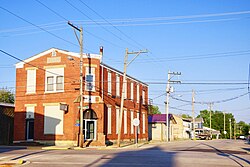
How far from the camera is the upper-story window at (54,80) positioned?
128 feet

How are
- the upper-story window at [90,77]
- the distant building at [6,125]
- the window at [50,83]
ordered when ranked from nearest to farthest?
1. the upper-story window at [90,77]
2. the window at [50,83]
3. the distant building at [6,125]

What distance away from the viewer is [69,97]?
126 feet

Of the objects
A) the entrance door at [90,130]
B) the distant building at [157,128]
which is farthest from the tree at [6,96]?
the entrance door at [90,130]

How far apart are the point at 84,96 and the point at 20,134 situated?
8711 millimetres

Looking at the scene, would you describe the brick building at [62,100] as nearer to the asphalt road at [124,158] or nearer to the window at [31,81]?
the window at [31,81]

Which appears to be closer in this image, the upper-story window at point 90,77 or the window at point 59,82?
the upper-story window at point 90,77

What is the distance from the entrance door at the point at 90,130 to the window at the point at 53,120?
8.79 feet

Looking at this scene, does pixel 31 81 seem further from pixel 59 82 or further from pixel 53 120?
pixel 53 120

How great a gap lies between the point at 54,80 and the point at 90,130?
21.9 ft

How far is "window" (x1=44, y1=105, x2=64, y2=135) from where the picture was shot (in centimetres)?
3825

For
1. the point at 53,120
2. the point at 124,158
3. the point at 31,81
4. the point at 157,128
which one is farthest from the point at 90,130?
the point at 157,128

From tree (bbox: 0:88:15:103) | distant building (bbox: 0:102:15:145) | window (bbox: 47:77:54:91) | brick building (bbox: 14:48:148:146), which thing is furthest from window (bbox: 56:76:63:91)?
tree (bbox: 0:88:15:103)

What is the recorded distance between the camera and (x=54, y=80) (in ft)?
129

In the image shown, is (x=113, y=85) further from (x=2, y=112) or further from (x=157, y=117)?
(x=157, y=117)
